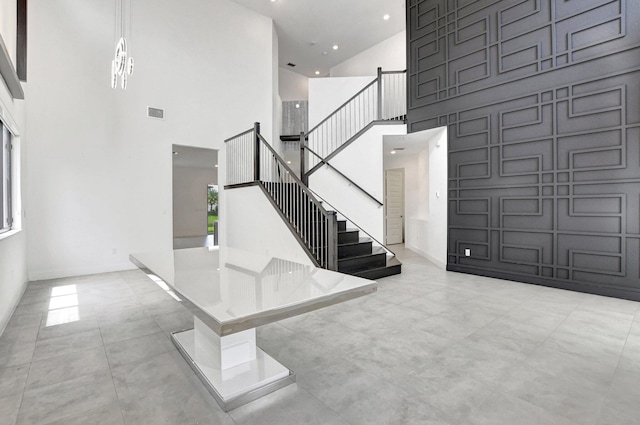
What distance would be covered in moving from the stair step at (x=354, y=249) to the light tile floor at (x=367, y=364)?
120 cm

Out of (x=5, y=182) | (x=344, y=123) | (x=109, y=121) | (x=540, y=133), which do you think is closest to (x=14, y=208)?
(x=5, y=182)

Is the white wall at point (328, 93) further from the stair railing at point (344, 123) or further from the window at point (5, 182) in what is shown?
the window at point (5, 182)

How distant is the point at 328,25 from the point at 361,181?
193 inches

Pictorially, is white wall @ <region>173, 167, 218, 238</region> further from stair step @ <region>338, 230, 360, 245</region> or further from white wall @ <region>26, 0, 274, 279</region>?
stair step @ <region>338, 230, 360, 245</region>

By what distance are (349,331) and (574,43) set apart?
481 cm

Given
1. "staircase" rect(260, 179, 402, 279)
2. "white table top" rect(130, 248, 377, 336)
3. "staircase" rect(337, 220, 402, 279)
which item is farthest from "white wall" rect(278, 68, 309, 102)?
"white table top" rect(130, 248, 377, 336)

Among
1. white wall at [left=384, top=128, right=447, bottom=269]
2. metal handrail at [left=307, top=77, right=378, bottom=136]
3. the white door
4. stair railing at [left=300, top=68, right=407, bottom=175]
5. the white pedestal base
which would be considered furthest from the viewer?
the white door

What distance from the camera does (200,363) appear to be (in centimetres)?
217

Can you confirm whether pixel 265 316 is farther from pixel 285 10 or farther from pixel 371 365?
pixel 285 10

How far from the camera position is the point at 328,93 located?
306 inches

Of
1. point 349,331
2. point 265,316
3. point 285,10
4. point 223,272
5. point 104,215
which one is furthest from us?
point 285,10

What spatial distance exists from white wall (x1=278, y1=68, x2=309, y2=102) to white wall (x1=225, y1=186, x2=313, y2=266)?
6.79 m

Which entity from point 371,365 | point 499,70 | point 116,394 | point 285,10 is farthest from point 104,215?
point 499,70

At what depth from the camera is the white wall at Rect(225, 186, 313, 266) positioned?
4824 millimetres
